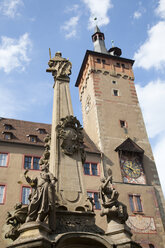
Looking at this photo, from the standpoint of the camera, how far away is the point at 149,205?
20.8 m

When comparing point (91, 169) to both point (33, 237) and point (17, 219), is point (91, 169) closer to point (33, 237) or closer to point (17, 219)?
point (17, 219)

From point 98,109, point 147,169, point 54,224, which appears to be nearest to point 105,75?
point 98,109

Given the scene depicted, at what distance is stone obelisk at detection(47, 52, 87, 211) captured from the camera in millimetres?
7293

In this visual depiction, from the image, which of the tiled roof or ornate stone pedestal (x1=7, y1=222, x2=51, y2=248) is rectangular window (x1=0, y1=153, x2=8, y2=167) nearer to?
the tiled roof

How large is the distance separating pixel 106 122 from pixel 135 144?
3.62 m

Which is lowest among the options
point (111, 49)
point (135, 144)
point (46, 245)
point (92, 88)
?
point (46, 245)

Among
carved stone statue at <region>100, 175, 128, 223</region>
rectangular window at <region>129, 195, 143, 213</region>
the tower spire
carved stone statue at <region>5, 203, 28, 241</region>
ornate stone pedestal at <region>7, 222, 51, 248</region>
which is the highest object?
the tower spire

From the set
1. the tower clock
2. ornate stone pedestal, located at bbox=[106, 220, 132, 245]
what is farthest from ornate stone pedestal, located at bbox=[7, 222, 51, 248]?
the tower clock

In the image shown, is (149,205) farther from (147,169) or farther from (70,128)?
(70,128)

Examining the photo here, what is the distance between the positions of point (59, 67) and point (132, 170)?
14.5 m

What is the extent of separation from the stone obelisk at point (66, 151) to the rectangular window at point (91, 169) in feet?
39.9

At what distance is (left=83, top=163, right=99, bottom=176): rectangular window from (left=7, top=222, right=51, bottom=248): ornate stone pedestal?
51.4ft

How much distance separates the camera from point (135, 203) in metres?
20.4

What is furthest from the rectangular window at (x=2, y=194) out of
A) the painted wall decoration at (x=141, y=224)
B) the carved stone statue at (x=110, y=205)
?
the carved stone statue at (x=110, y=205)
